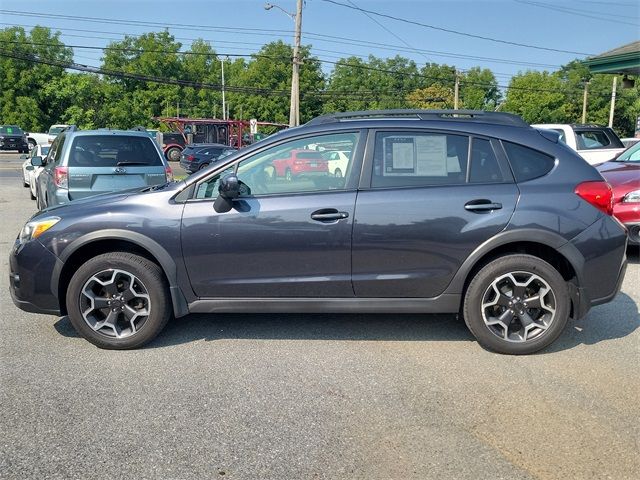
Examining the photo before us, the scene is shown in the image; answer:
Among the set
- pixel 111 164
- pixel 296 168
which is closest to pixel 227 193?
pixel 296 168

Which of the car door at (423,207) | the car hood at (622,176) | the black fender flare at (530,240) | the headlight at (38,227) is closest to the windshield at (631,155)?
the car hood at (622,176)

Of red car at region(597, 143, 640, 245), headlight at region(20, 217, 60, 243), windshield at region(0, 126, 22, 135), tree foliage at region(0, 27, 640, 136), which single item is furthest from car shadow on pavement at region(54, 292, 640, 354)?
tree foliage at region(0, 27, 640, 136)

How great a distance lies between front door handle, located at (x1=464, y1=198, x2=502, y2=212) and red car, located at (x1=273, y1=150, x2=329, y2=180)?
1062 mm

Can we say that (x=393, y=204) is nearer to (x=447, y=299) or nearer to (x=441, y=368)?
(x=447, y=299)

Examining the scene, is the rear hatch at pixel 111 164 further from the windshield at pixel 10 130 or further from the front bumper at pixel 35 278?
the windshield at pixel 10 130

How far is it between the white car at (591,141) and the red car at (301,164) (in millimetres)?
9918

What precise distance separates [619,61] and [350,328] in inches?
477

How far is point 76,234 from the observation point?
412cm

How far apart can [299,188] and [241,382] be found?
4.77 ft

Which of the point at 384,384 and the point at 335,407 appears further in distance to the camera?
the point at 384,384

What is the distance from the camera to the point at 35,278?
416 cm

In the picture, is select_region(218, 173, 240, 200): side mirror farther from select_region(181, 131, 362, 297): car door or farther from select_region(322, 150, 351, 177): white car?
select_region(322, 150, 351, 177): white car

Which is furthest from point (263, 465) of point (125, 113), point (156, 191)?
point (125, 113)

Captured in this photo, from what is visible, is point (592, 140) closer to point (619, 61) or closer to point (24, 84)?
point (619, 61)
